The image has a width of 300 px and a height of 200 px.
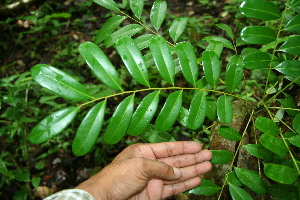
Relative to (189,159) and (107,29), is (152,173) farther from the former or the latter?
(107,29)

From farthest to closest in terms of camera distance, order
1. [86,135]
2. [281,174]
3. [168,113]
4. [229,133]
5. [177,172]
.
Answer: [177,172]
[229,133]
[168,113]
[86,135]
[281,174]

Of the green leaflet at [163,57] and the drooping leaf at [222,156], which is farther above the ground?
the green leaflet at [163,57]

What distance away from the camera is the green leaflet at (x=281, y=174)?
0.97 m

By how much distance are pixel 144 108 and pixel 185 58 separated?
0.32 metres

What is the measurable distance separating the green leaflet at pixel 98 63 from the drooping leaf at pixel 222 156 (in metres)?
→ 0.70

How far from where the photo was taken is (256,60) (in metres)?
1.28

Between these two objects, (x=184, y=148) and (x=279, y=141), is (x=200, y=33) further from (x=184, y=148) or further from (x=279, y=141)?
(x=279, y=141)

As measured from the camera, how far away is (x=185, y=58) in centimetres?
126

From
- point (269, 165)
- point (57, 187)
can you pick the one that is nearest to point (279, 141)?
point (269, 165)

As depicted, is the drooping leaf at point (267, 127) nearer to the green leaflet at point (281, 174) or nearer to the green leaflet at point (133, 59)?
the green leaflet at point (281, 174)

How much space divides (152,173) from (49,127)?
25.6 inches

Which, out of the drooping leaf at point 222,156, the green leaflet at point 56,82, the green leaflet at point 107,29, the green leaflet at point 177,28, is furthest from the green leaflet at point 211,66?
the green leaflet at point 56,82

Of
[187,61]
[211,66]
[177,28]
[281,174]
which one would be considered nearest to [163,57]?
[187,61]

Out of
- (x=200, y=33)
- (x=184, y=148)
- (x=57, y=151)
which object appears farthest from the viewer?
(x=200, y=33)
